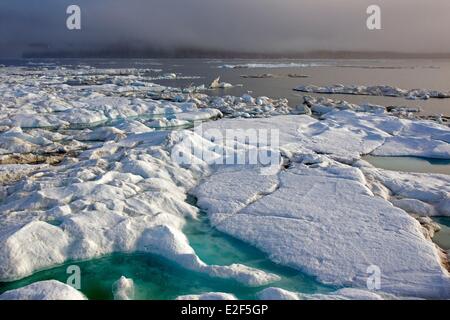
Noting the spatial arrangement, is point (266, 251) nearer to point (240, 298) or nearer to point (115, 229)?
point (240, 298)

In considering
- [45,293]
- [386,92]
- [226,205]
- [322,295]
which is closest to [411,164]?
[226,205]

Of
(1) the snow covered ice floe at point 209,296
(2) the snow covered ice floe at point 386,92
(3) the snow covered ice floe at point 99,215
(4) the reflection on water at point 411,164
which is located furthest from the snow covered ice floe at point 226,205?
(2) the snow covered ice floe at point 386,92

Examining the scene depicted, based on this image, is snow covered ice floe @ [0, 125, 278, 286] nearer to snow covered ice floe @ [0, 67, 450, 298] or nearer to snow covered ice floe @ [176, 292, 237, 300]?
snow covered ice floe @ [0, 67, 450, 298]

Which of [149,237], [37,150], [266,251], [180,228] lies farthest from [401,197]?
[37,150]

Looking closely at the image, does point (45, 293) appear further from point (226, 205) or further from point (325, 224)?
point (325, 224)

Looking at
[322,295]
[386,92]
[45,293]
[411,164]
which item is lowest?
[322,295]

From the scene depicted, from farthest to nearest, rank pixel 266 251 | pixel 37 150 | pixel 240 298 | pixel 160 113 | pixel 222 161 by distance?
pixel 160 113
pixel 37 150
pixel 222 161
pixel 266 251
pixel 240 298
